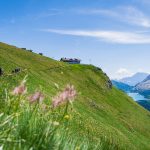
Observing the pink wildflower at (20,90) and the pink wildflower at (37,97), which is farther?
the pink wildflower at (37,97)

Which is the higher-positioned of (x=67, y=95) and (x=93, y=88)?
(x=93, y=88)

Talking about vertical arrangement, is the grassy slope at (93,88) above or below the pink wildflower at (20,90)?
above

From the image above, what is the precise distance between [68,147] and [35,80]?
56.2m

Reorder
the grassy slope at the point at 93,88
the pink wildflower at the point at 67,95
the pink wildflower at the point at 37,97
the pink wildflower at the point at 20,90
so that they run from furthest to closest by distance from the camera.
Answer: the grassy slope at the point at 93,88, the pink wildflower at the point at 37,97, the pink wildflower at the point at 20,90, the pink wildflower at the point at 67,95

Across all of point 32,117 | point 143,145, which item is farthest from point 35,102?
point 143,145

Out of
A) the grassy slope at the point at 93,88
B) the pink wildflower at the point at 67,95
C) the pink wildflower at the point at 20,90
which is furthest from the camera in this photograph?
the grassy slope at the point at 93,88

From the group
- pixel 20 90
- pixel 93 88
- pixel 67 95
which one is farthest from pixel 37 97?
pixel 93 88

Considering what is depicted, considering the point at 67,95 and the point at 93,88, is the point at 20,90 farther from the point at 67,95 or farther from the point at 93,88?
the point at 93,88

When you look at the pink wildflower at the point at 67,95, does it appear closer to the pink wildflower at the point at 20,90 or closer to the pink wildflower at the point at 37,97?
the pink wildflower at the point at 37,97

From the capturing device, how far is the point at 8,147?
6.74 m

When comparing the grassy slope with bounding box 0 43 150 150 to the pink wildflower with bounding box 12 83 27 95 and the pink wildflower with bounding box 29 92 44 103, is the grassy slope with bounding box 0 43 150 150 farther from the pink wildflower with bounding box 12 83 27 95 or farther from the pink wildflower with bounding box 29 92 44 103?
the pink wildflower with bounding box 12 83 27 95

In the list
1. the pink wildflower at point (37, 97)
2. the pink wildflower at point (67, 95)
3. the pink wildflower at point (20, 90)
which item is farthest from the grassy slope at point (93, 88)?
the pink wildflower at point (67, 95)

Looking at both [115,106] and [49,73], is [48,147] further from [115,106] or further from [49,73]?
[115,106]

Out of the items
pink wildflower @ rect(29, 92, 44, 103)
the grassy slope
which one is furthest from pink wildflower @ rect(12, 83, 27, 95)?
the grassy slope
